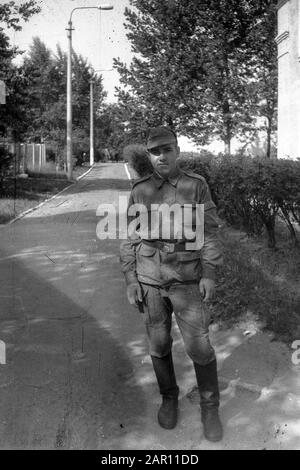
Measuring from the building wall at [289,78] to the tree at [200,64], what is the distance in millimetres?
8128

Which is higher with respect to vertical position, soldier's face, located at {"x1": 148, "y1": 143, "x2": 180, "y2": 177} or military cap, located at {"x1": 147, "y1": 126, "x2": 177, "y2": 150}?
military cap, located at {"x1": 147, "y1": 126, "x2": 177, "y2": 150}

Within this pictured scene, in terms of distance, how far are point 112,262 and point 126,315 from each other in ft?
7.52

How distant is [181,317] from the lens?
10.8 ft

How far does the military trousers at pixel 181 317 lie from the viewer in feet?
10.7

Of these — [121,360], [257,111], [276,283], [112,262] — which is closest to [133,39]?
[257,111]

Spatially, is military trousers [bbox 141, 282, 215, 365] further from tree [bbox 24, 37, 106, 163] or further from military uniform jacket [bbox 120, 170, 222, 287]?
tree [bbox 24, 37, 106, 163]

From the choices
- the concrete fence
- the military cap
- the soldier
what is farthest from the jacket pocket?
the concrete fence

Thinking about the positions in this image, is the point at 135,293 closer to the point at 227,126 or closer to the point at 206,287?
the point at 206,287

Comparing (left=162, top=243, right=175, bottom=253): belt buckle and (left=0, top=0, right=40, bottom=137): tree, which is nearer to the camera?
(left=162, top=243, right=175, bottom=253): belt buckle

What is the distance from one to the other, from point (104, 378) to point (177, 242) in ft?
4.78

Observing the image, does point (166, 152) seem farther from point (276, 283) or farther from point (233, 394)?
point (276, 283)

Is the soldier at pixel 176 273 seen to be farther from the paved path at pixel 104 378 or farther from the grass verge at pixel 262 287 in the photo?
the grass verge at pixel 262 287

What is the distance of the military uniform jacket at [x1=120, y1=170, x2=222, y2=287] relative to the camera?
3.27 meters

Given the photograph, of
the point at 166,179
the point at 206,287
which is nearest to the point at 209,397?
the point at 206,287
